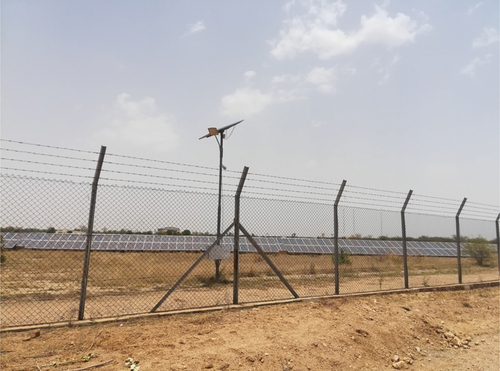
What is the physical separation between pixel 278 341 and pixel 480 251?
15852 mm

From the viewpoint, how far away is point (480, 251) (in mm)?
15742

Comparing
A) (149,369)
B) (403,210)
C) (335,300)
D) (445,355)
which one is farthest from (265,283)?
(149,369)

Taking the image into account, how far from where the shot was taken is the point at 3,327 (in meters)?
3.95

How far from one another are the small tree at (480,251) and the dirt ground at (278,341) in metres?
11.9

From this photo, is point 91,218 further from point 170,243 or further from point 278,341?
point 170,243

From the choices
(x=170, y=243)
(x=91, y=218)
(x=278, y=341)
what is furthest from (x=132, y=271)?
(x=278, y=341)

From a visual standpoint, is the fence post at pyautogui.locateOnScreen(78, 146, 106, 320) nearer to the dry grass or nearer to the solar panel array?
the dry grass

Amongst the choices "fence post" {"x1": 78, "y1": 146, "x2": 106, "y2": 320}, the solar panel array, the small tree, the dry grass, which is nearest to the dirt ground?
"fence post" {"x1": 78, "y1": 146, "x2": 106, "y2": 320}

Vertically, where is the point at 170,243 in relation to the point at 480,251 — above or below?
above

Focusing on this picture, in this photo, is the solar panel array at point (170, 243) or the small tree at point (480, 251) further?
the small tree at point (480, 251)

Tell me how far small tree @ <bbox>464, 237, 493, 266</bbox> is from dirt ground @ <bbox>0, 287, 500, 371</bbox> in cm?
1192

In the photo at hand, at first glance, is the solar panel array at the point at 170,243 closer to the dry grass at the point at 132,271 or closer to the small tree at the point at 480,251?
the dry grass at the point at 132,271

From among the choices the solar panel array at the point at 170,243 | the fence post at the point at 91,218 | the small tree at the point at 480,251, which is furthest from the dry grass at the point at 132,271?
the small tree at the point at 480,251

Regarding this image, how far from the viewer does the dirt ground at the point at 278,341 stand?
340cm
